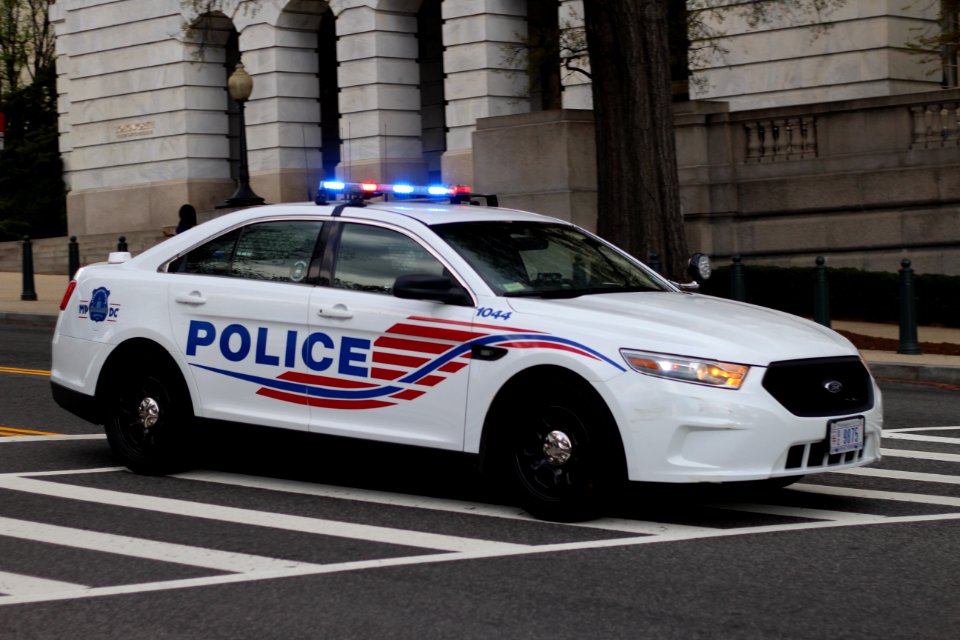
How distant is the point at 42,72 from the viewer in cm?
5122

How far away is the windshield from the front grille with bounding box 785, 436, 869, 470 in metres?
1.53

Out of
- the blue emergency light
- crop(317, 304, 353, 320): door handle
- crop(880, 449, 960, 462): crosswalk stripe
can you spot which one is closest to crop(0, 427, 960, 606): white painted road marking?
crop(880, 449, 960, 462): crosswalk stripe

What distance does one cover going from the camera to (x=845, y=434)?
805cm

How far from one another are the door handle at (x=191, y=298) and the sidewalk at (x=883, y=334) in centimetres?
888

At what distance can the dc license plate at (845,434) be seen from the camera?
7.96 metres

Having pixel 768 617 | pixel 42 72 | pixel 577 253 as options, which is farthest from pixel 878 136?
pixel 42 72

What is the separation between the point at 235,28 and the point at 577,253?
35.2 meters

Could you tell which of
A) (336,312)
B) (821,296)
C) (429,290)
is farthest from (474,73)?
(429,290)

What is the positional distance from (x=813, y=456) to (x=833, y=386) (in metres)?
0.39

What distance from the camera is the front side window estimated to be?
882 centimetres

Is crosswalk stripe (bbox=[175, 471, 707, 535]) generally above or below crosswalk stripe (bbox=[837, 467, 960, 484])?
above

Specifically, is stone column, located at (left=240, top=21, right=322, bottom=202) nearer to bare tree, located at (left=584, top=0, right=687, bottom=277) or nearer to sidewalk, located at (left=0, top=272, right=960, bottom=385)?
sidewalk, located at (left=0, top=272, right=960, bottom=385)

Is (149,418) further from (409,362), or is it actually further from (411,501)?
(409,362)

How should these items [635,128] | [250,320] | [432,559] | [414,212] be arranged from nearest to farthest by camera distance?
[432,559]
[414,212]
[250,320]
[635,128]
